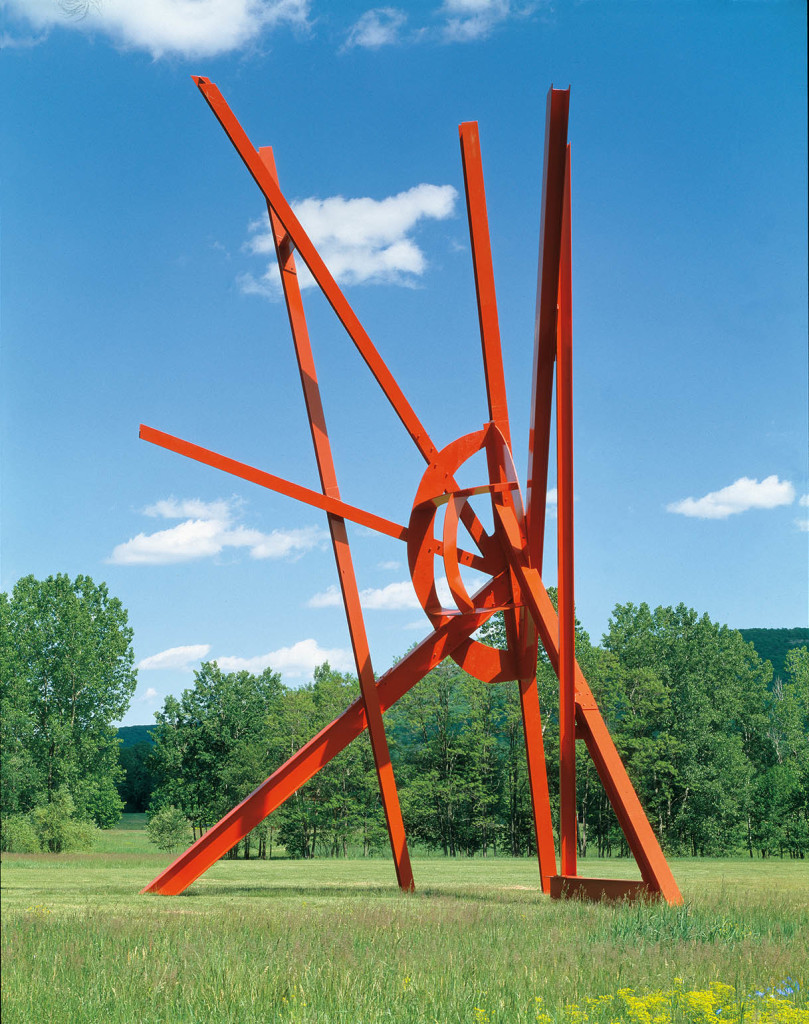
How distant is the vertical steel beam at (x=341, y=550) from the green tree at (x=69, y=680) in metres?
23.9

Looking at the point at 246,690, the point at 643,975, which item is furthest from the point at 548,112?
the point at 246,690

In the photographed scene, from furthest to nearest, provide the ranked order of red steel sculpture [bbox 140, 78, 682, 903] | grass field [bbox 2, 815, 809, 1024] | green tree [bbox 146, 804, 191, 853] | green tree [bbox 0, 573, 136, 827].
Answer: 1. green tree [bbox 0, 573, 136, 827]
2. green tree [bbox 146, 804, 191, 853]
3. red steel sculpture [bbox 140, 78, 682, 903]
4. grass field [bbox 2, 815, 809, 1024]

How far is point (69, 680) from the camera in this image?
35.9 meters

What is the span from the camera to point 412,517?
1233cm

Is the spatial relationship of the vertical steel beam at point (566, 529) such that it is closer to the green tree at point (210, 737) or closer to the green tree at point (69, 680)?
the green tree at point (69, 680)

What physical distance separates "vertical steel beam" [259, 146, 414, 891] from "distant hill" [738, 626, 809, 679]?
84771 mm

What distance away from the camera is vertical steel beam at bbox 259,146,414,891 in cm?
1214

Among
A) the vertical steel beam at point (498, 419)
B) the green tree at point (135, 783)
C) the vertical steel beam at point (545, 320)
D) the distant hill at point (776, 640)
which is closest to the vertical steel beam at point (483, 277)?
the vertical steel beam at point (498, 419)

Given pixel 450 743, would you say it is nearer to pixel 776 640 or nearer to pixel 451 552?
pixel 451 552

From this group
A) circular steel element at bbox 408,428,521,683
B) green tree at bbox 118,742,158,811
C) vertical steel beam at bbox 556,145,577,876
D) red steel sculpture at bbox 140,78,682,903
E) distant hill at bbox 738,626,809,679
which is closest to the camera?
vertical steel beam at bbox 556,145,577,876

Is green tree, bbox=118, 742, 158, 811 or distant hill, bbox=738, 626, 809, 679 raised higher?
distant hill, bbox=738, 626, 809, 679

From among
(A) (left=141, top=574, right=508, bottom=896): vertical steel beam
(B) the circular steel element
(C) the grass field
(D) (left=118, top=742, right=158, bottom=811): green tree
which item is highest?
(B) the circular steel element

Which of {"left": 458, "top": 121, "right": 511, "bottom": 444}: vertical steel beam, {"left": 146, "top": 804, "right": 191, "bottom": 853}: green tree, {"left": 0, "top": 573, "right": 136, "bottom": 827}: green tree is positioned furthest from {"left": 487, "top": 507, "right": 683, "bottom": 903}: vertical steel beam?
{"left": 0, "top": 573, "right": 136, "bottom": 827}: green tree

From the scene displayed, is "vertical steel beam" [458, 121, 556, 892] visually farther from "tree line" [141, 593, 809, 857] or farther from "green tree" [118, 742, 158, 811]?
"green tree" [118, 742, 158, 811]
